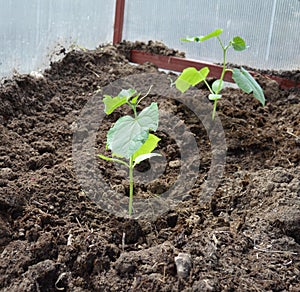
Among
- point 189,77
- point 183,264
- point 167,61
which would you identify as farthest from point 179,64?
point 183,264

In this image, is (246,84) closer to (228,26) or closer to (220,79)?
(220,79)

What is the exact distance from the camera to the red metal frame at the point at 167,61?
2.62 m

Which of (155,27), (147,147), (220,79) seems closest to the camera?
(147,147)

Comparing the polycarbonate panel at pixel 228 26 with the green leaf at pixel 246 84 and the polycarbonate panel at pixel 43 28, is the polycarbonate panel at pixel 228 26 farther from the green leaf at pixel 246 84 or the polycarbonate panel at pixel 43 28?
the green leaf at pixel 246 84

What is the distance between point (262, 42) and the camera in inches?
106

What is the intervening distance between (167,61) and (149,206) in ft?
4.82

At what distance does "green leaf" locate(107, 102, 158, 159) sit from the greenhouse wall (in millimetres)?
1073

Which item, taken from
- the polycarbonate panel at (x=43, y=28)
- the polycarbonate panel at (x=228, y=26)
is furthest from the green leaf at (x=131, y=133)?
the polycarbonate panel at (x=228, y=26)

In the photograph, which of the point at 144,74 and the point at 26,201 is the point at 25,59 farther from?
the point at 26,201

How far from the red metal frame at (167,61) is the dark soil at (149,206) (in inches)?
12.6

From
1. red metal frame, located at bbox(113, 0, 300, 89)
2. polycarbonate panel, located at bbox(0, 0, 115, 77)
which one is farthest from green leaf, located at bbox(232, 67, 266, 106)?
polycarbonate panel, located at bbox(0, 0, 115, 77)

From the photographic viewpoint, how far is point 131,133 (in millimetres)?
1303

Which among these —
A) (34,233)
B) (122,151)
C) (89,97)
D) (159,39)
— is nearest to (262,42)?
(159,39)

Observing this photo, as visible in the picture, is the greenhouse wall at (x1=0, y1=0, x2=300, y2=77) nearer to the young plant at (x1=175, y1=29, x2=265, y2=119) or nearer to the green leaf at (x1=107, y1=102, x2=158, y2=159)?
the young plant at (x1=175, y1=29, x2=265, y2=119)
